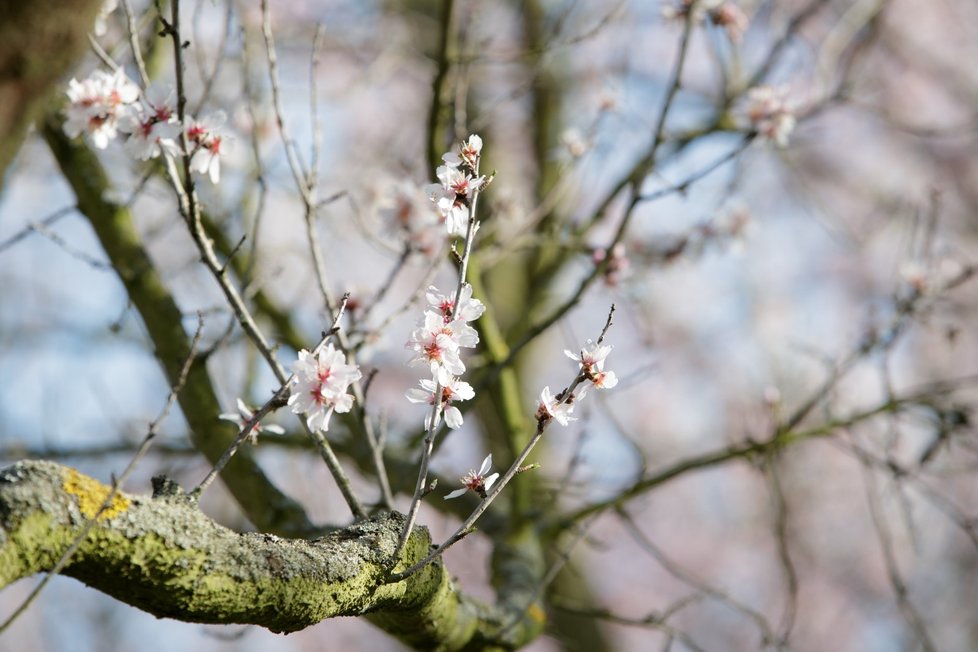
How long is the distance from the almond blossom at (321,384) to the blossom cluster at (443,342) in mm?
106

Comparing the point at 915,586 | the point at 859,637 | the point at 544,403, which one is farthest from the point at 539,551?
the point at 859,637

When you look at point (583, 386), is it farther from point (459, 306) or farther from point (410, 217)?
point (410, 217)

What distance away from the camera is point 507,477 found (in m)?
1.38

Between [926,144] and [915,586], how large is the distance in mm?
4199

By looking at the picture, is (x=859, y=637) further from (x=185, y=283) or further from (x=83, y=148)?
(x=83, y=148)

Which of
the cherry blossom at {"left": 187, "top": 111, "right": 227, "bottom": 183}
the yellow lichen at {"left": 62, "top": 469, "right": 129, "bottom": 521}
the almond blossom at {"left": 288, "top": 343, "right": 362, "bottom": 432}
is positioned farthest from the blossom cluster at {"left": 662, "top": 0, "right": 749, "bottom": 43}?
the yellow lichen at {"left": 62, "top": 469, "right": 129, "bottom": 521}

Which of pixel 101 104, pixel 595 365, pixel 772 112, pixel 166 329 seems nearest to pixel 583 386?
pixel 595 365

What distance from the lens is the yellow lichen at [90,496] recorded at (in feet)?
4.00

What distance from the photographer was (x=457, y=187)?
62.0 inches

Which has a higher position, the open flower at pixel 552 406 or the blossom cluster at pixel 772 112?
the blossom cluster at pixel 772 112

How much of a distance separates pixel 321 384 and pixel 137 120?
2.15 ft

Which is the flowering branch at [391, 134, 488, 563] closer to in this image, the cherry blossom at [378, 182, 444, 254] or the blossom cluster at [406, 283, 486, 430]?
the blossom cluster at [406, 283, 486, 430]

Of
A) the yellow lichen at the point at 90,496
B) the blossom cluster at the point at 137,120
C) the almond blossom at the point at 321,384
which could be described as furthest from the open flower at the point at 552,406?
the blossom cluster at the point at 137,120

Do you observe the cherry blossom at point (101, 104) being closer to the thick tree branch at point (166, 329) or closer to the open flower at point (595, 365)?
the thick tree branch at point (166, 329)
